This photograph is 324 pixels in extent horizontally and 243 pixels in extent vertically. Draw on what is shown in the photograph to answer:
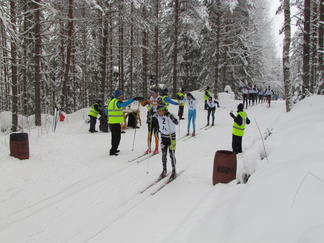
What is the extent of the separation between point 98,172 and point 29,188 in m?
1.77

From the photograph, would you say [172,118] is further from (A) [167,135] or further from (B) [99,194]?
(B) [99,194]

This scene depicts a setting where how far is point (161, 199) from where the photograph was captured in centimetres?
530

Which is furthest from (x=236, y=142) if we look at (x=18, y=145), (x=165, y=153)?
(x=18, y=145)

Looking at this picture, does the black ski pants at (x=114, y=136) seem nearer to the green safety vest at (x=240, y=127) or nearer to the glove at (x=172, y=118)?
the glove at (x=172, y=118)

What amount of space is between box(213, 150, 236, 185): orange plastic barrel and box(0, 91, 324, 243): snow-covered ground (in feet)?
0.54

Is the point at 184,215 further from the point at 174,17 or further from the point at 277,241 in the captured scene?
the point at 174,17

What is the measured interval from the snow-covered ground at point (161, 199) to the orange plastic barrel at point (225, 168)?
164mm

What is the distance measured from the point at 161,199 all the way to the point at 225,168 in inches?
64.6

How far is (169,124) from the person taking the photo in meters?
6.51

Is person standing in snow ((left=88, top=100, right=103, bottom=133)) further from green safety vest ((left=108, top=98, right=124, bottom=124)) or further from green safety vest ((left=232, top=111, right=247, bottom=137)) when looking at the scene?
green safety vest ((left=232, top=111, right=247, bottom=137))

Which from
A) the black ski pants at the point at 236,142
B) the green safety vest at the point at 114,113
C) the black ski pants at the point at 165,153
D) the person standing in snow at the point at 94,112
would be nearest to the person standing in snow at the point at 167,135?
the black ski pants at the point at 165,153

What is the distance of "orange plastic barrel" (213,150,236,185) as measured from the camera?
5801mm

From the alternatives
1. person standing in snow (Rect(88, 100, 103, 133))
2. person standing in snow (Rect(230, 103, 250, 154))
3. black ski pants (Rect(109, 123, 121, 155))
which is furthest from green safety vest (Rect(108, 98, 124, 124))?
person standing in snow (Rect(88, 100, 103, 133))

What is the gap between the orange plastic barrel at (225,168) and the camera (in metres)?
5.80
